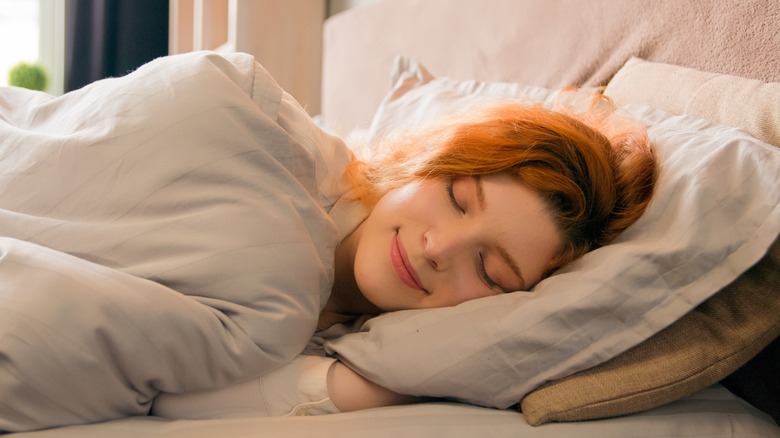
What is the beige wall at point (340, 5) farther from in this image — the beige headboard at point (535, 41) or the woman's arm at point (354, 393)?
the woman's arm at point (354, 393)

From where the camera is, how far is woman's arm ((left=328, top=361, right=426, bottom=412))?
31.8 inches

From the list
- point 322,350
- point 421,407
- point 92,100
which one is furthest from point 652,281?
point 92,100

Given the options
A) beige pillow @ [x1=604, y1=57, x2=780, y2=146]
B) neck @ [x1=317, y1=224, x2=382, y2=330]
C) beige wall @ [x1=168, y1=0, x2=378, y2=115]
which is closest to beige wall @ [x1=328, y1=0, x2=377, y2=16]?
beige wall @ [x1=168, y1=0, x2=378, y2=115]

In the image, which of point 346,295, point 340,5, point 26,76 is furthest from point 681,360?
point 26,76

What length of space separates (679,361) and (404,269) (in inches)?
12.1

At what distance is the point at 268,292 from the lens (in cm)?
78

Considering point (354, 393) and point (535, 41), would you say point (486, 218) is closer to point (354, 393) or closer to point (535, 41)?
point (354, 393)

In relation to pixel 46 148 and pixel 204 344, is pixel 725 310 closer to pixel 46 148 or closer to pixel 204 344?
pixel 204 344

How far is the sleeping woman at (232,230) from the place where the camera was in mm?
686

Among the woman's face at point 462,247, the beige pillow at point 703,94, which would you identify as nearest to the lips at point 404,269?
the woman's face at point 462,247

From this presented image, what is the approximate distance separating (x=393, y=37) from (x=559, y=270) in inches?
47.4

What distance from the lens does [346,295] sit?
1056mm

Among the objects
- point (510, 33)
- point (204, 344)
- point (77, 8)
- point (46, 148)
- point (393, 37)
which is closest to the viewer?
point (204, 344)

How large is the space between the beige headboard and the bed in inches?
3.2
